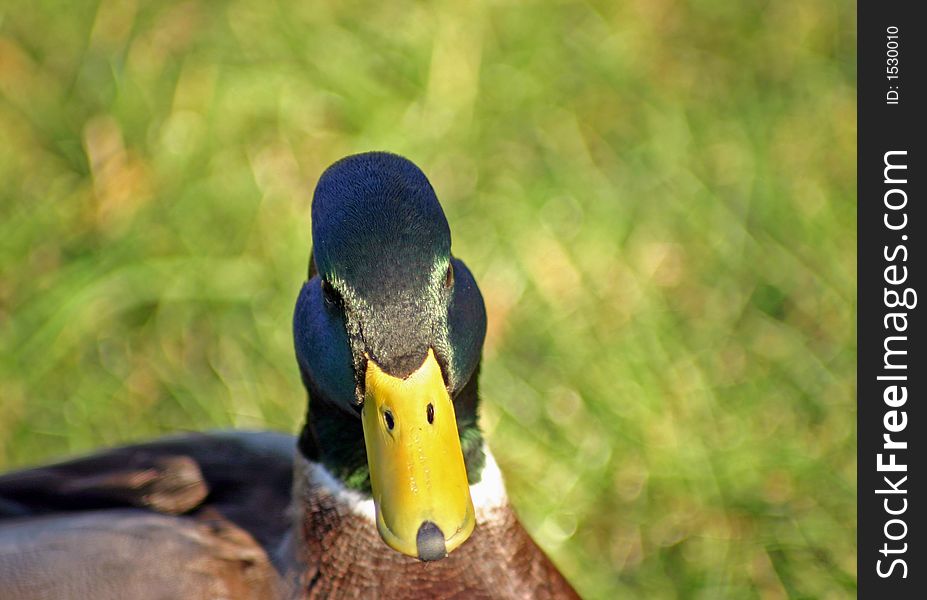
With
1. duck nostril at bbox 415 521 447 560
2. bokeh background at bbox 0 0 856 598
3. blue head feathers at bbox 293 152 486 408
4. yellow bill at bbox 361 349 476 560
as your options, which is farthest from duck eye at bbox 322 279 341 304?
bokeh background at bbox 0 0 856 598

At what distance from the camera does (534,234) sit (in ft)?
11.6

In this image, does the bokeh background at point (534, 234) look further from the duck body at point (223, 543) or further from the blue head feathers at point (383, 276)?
the blue head feathers at point (383, 276)

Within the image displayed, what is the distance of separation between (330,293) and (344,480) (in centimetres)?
41

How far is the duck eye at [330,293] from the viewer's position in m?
1.78

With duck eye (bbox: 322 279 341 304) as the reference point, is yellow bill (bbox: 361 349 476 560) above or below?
below

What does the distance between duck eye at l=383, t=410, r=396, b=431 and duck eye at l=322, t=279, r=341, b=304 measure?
17 cm

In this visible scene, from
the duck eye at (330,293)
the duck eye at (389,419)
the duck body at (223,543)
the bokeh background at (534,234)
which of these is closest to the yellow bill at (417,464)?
the duck eye at (389,419)

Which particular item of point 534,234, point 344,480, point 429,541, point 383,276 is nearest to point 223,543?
point 344,480

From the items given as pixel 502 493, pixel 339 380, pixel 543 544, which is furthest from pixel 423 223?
pixel 543 544

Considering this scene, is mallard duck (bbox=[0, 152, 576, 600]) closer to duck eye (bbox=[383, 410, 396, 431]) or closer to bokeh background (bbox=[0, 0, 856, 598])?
duck eye (bbox=[383, 410, 396, 431])

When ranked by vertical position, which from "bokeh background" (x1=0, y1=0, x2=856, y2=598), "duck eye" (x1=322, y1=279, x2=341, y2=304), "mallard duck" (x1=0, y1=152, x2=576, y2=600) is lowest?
"bokeh background" (x1=0, y1=0, x2=856, y2=598)

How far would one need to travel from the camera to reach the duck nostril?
1710 millimetres

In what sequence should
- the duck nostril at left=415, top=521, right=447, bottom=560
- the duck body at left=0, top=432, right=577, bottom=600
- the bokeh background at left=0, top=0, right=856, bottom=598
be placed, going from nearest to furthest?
the duck nostril at left=415, top=521, right=447, bottom=560 < the duck body at left=0, top=432, right=577, bottom=600 < the bokeh background at left=0, top=0, right=856, bottom=598
